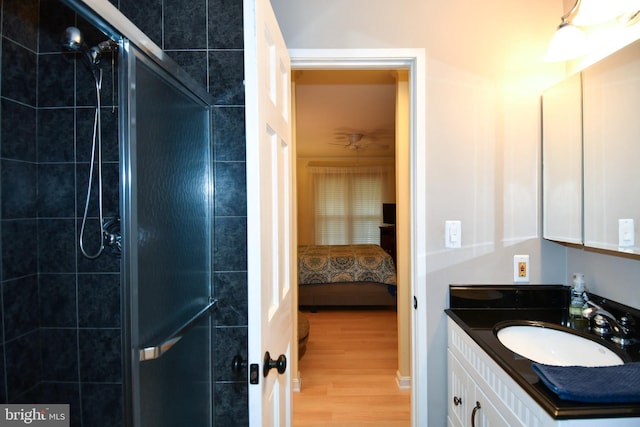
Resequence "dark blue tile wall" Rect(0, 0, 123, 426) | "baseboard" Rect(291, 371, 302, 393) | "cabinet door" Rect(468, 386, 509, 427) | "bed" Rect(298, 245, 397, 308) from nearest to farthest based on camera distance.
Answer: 1. "cabinet door" Rect(468, 386, 509, 427)
2. "dark blue tile wall" Rect(0, 0, 123, 426)
3. "baseboard" Rect(291, 371, 302, 393)
4. "bed" Rect(298, 245, 397, 308)

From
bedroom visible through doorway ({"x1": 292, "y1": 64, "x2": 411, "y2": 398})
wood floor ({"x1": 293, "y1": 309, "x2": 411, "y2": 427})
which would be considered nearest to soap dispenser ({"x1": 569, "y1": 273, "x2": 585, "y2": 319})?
bedroom visible through doorway ({"x1": 292, "y1": 64, "x2": 411, "y2": 398})

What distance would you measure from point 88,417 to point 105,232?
82 cm

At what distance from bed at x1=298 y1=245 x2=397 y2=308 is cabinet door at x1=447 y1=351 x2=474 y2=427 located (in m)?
2.87

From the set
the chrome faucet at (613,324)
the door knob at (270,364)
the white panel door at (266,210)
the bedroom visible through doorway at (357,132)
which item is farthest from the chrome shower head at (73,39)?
the chrome faucet at (613,324)

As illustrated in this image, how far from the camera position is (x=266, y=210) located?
3.52 feet

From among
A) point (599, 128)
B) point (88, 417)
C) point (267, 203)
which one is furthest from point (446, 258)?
point (88, 417)

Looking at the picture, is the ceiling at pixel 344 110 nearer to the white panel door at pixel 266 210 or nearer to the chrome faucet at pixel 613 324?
the white panel door at pixel 266 210

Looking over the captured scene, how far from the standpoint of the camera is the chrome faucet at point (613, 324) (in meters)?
1.23

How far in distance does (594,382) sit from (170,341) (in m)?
1.19

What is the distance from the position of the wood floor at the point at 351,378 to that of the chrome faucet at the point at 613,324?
4.51ft

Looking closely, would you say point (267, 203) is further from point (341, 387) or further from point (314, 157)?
point (314, 157)

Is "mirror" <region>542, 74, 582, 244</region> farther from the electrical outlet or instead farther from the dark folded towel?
the dark folded towel

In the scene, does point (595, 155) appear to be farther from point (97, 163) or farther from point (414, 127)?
point (97, 163)

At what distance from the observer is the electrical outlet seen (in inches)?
66.8
